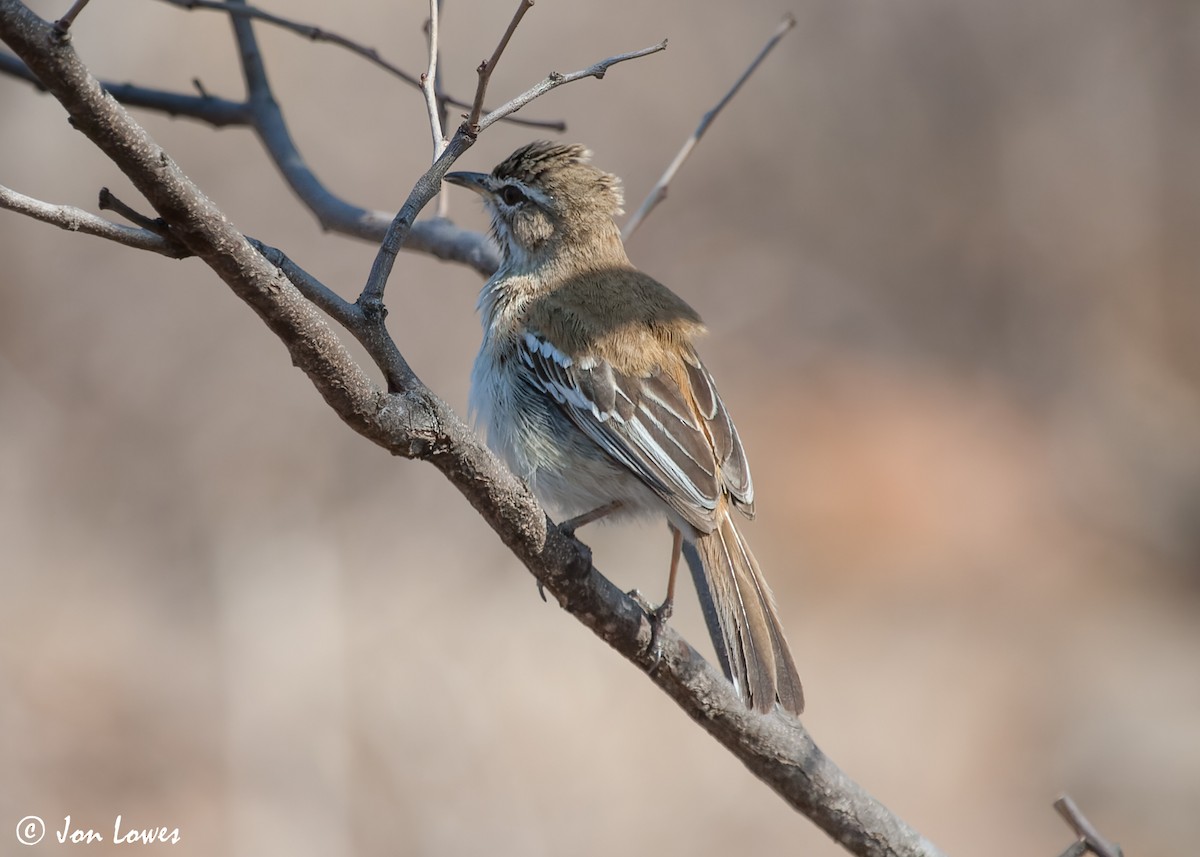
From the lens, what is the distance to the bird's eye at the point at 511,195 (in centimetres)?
538

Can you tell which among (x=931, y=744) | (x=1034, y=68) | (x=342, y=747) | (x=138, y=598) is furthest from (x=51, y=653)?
(x=1034, y=68)

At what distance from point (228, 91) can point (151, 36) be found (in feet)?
2.58

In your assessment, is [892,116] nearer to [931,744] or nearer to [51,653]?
[931,744]

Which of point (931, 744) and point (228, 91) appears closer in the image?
point (931, 744)

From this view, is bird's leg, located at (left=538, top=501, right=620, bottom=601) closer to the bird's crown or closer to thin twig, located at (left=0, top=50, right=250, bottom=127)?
the bird's crown

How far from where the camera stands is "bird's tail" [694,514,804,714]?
3719mm

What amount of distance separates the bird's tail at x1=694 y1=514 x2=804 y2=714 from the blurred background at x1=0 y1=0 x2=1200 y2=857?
14.2 ft

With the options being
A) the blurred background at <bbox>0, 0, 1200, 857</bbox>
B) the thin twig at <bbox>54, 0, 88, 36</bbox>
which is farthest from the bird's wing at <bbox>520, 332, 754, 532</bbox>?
the blurred background at <bbox>0, 0, 1200, 857</bbox>

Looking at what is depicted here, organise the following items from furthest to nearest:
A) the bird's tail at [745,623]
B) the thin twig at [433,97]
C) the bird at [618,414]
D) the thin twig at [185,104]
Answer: the thin twig at [185,104]
the bird at [618,414]
the bird's tail at [745,623]
the thin twig at [433,97]

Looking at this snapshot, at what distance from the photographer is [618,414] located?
4.32 m

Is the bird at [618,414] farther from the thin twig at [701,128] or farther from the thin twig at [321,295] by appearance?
the thin twig at [321,295]

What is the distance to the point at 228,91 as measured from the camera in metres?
Result: 9.80

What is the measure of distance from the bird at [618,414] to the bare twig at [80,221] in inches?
68.0

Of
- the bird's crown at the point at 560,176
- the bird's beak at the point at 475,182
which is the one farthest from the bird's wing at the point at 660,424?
the bird's beak at the point at 475,182
